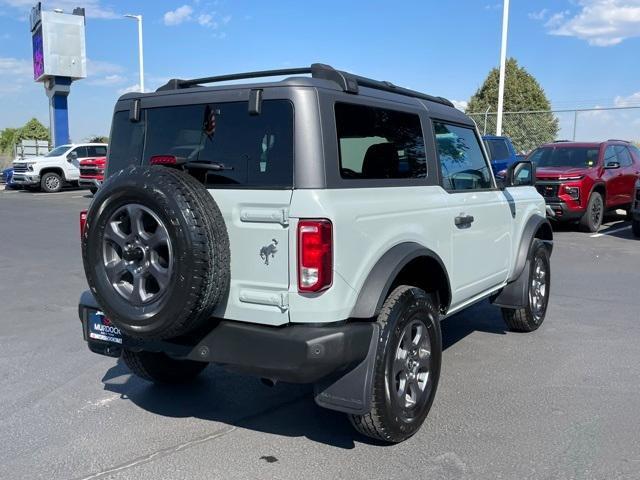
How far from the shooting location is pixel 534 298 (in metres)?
5.71

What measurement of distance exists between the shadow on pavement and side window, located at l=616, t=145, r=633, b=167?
37.5 feet

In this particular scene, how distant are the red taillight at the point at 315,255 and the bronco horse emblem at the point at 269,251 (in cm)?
14

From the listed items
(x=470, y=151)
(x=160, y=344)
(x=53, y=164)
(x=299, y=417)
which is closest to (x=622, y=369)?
(x=470, y=151)

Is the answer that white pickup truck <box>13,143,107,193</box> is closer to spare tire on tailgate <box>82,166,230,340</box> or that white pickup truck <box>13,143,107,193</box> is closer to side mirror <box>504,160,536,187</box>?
side mirror <box>504,160,536,187</box>

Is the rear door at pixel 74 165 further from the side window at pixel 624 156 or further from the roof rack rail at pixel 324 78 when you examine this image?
the roof rack rail at pixel 324 78

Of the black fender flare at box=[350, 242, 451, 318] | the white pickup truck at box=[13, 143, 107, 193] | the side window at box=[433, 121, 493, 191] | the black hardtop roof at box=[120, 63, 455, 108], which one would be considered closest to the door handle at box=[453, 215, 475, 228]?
the side window at box=[433, 121, 493, 191]

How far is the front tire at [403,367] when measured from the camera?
3.30 metres

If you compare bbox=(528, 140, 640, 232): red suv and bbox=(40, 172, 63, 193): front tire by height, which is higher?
bbox=(528, 140, 640, 232): red suv

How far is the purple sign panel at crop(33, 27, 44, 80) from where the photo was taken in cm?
3058

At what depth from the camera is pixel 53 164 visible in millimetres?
23219

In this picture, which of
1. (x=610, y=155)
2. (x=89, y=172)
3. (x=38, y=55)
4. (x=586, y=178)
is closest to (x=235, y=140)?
(x=586, y=178)

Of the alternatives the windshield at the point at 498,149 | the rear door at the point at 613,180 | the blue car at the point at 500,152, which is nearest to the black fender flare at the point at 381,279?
the rear door at the point at 613,180

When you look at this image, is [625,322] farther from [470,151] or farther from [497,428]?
[497,428]

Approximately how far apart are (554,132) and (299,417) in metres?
25.4
